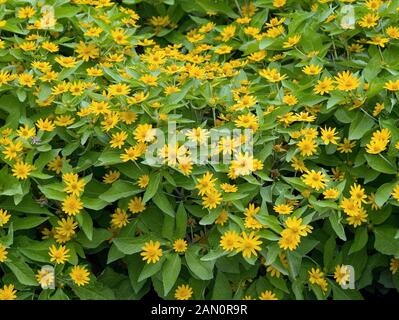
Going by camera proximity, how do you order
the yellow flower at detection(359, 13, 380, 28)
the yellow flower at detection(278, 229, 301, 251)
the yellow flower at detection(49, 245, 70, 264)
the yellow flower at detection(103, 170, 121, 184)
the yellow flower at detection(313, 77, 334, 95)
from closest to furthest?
the yellow flower at detection(278, 229, 301, 251)
the yellow flower at detection(49, 245, 70, 264)
the yellow flower at detection(103, 170, 121, 184)
the yellow flower at detection(313, 77, 334, 95)
the yellow flower at detection(359, 13, 380, 28)

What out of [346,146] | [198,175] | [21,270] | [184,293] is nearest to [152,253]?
[184,293]

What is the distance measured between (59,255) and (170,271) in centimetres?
32

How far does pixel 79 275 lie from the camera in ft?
6.65

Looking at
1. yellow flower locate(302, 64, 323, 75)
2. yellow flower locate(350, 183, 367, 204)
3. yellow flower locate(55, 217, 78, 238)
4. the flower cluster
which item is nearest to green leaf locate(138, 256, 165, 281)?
the flower cluster

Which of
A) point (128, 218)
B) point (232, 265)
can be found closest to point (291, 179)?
point (232, 265)

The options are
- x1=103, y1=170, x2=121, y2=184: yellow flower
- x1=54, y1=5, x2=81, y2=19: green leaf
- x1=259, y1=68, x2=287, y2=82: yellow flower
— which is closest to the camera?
x1=103, y1=170, x2=121, y2=184: yellow flower

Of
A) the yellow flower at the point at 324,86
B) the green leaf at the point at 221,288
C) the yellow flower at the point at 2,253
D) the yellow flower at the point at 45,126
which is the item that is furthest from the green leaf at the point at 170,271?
the yellow flower at the point at 324,86

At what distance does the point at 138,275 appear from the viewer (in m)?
2.08

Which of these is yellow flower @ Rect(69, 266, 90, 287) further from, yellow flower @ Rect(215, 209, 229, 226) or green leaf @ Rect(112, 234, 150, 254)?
yellow flower @ Rect(215, 209, 229, 226)

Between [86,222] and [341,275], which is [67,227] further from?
[341,275]

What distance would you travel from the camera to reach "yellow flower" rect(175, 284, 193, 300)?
2.02 m

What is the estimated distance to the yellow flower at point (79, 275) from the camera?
6.64 ft

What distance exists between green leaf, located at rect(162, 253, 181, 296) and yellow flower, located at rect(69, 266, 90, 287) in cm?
23

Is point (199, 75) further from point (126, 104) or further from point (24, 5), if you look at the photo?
point (24, 5)
